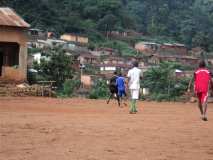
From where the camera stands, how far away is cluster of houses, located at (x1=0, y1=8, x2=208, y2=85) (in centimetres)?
3481

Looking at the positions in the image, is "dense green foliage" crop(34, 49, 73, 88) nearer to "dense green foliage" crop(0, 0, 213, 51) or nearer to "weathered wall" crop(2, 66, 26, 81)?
"weathered wall" crop(2, 66, 26, 81)

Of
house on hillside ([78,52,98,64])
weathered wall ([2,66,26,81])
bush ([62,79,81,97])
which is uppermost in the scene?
house on hillside ([78,52,98,64])

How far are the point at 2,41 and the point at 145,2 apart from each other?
7577cm

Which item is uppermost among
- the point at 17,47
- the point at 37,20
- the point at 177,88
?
the point at 37,20

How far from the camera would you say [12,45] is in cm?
3747

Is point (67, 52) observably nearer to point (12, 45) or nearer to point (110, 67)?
point (110, 67)

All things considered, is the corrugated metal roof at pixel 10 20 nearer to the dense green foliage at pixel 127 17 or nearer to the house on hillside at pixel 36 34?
the house on hillside at pixel 36 34

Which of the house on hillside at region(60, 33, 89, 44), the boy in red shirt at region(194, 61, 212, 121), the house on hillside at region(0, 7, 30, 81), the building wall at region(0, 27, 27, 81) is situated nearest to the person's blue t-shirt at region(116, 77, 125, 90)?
the boy in red shirt at region(194, 61, 212, 121)

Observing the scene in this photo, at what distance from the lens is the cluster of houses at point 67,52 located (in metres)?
34.8

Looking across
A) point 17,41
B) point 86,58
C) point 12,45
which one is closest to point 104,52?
point 86,58

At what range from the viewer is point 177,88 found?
41.4 m

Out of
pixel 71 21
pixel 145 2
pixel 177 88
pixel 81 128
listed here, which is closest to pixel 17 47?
pixel 177 88

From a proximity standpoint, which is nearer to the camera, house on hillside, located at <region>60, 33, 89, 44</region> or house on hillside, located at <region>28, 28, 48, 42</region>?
house on hillside, located at <region>28, 28, 48, 42</region>

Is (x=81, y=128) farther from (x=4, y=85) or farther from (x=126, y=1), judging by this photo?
(x=126, y=1)
